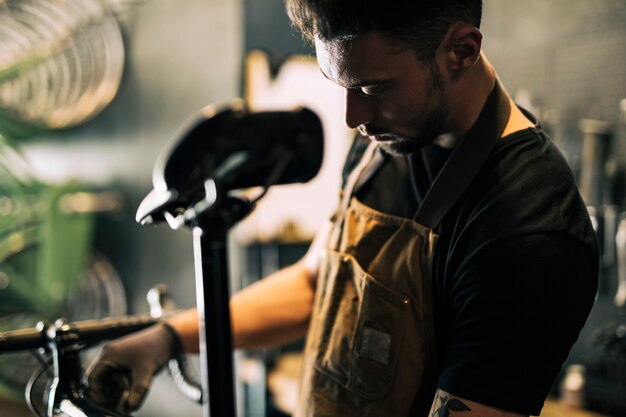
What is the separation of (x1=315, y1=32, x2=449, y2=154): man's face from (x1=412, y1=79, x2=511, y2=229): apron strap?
0.06 metres

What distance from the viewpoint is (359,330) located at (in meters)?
1.19

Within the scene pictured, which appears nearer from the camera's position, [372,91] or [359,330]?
[372,91]

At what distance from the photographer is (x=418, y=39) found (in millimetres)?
1029

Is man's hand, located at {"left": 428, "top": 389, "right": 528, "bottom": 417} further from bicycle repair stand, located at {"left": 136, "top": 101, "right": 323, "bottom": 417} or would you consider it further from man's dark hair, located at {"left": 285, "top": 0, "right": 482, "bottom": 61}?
man's dark hair, located at {"left": 285, "top": 0, "right": 482, "bottom": 61}

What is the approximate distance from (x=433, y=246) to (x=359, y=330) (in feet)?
0.69

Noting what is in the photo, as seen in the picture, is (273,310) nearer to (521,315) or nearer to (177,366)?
(177,366)

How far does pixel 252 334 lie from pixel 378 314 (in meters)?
0.36

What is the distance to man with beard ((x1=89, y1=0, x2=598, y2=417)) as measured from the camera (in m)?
0.97

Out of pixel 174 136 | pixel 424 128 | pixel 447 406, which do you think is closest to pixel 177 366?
pixel 447 406

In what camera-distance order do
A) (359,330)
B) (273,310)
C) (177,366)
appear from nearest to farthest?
1. (359,330)
2. (177,366)
3. (273,310)

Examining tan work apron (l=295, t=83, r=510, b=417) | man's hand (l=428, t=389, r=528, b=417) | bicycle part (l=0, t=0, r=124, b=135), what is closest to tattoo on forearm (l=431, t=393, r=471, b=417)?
man's hand (l=428, t=389, r=528, b=417)

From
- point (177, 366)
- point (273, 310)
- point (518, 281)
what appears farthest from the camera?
point (273, 310)

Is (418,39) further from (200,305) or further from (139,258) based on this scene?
(139,258)

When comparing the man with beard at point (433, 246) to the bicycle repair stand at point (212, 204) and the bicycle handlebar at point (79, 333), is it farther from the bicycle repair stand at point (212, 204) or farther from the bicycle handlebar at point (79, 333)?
the bicycle repair stand at point (212, 204)
